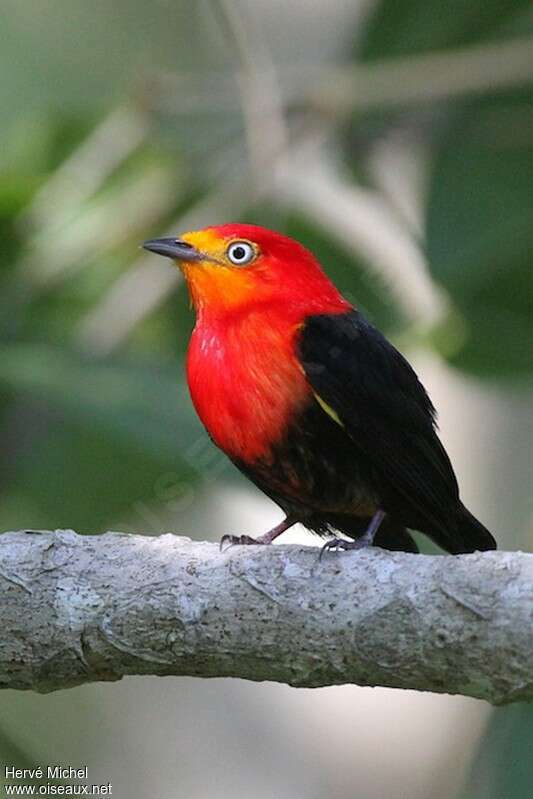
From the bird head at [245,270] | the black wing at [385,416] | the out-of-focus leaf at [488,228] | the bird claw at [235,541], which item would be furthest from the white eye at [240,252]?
the out-of-focus leaf at [488,228]

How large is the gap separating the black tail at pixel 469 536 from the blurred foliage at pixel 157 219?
3.54 ft

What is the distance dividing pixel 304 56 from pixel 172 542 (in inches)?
176

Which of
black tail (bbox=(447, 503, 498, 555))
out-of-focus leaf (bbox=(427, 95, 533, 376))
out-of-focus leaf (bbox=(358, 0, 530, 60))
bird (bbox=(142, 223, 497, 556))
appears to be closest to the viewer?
bird (bbox=(142, 223, 497, 556))

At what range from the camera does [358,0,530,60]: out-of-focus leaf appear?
6.32m

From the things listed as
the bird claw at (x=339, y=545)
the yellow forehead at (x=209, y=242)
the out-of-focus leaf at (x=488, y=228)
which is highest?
the out-of-focus leaf at (x=488, y=228)

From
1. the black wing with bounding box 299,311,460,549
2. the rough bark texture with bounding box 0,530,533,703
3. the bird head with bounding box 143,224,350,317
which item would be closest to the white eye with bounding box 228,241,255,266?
the bird head with bounding box 143,224,350,317

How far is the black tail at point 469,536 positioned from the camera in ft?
14.0

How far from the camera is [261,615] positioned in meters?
3.40

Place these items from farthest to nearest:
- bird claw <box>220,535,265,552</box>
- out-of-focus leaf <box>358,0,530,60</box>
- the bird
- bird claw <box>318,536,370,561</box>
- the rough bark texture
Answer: out-of-focus leaf <box>358,0,530,60</box> < the bird < bird claw <box>220,535,265,552</box> < bird claw <box>318,536,370,561</box> < the rough bark texture

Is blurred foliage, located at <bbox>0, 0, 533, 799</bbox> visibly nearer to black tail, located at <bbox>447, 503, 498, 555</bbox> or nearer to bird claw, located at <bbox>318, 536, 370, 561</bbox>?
black tail, located at <bbox>447, 503, 498, 555</bbox>

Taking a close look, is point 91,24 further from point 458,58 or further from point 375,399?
point 375,399

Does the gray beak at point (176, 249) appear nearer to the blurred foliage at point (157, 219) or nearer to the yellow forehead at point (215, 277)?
the yellow forehead at point (215, 277)

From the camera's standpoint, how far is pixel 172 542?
12.0ft

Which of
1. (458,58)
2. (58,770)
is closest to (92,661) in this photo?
(58,770)
